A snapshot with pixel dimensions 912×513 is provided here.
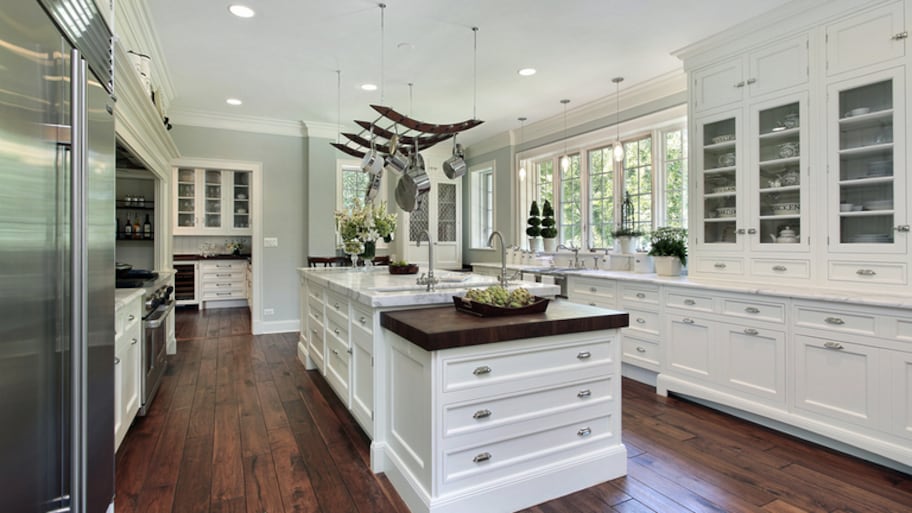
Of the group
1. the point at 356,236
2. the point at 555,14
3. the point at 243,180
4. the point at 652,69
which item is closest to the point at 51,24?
the point at 555,14

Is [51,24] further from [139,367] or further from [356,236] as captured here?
[356,236]

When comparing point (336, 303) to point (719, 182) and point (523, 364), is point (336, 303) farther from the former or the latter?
point (719, 182)

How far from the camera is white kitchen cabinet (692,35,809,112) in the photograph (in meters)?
2.96

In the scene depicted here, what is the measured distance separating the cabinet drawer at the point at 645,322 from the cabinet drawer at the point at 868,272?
121cm

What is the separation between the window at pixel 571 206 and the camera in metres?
5.63

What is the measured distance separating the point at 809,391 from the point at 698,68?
2.42 m

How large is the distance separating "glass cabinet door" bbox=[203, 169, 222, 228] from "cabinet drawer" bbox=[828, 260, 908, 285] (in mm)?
8248

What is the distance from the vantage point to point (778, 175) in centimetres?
312

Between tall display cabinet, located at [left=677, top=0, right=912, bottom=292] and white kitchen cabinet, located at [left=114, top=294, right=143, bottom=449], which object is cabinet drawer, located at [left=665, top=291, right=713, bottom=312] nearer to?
tall display cabinet, located at [left=677, top=0, right=912, bottom=292]

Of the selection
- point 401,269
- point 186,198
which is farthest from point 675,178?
point 186,198

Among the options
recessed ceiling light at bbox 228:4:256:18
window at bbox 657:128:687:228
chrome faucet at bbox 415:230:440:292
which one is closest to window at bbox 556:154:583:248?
window at bbox 657:128:687:228

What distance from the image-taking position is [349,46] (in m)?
3.71

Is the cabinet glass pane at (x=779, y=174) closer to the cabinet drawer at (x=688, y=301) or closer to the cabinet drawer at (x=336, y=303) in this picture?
the cabinet drawer at (x=688, y=301)

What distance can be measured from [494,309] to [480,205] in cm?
541
